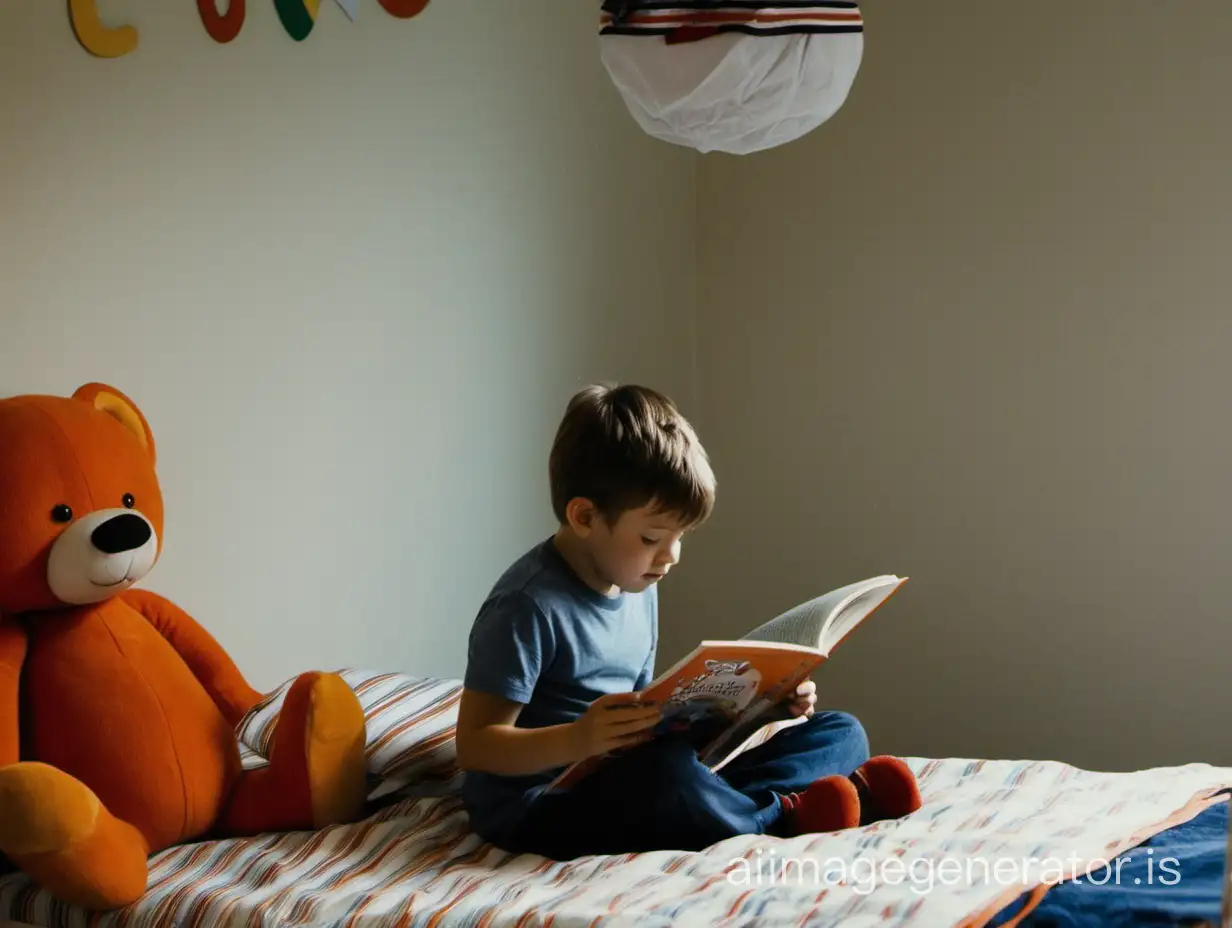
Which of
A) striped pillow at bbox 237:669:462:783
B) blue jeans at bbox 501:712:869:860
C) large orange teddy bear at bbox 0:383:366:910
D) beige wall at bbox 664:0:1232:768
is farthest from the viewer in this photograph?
beige wall at bbox 664:0:1232:768

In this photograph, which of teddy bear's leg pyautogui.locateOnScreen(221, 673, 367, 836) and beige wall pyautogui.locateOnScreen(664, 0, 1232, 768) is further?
beige wall pyautogui.locateOnScreen(664, 0, 1232, 768)

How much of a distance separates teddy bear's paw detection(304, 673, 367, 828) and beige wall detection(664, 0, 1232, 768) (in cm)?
155

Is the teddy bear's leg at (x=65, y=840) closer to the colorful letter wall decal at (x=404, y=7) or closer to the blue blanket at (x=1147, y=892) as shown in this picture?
the blue blanket at (x=1147, y=892)

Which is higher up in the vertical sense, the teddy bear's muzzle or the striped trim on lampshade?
the striped trim on lampshade

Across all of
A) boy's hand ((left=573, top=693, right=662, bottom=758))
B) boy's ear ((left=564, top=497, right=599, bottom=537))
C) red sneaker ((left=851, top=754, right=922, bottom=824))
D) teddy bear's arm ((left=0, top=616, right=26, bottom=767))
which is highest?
boy's ear ((left=564, top=497, right=599, bottom=537))

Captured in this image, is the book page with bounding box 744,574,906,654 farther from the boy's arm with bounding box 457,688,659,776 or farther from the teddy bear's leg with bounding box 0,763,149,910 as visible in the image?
the teddy bear's leg with bounding box 0,763,149,910

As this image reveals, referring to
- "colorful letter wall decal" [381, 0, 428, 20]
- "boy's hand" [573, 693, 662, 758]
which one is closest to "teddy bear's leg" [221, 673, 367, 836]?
"boy's hand" [573, 693, 662, 758]

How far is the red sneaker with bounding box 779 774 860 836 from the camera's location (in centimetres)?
156

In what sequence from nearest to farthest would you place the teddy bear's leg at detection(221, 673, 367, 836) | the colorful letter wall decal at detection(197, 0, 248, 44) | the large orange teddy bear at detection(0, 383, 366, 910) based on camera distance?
1. the large orange teddy bear at detection(0, 383, 366, 910)
2. the teddy bear's leg at detection(221, 673, 367, 836)
3. the colorful letter wall decal at detection(197, 0, 248, 44)

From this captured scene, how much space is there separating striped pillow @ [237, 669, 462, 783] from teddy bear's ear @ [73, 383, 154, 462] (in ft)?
1.17

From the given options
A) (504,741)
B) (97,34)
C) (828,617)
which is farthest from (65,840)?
(97,34)

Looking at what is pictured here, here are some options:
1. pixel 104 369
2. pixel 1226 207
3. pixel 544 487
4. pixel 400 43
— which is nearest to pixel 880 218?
pixel 1226 207

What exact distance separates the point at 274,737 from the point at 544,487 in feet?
3.69

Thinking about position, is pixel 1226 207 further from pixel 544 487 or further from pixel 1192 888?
pixel 1192 888
